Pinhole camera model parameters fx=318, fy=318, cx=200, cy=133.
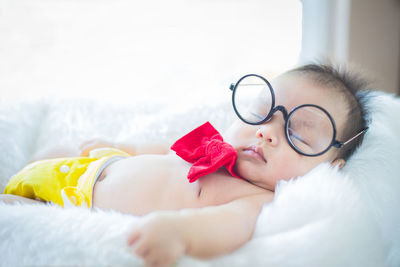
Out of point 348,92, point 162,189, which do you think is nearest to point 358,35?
point 348,92

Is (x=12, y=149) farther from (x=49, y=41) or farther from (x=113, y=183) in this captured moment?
(x=49, y=41)

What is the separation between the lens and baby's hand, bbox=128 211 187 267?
47 centimetres

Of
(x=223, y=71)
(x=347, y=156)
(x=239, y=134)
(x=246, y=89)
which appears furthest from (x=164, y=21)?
(x=347, y=156)

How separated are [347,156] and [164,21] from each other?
132cm

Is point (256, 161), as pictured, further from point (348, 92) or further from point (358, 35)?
point (358, 35)

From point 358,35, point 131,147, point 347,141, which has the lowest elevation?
point 131,147

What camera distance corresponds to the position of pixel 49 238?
1.77 feet

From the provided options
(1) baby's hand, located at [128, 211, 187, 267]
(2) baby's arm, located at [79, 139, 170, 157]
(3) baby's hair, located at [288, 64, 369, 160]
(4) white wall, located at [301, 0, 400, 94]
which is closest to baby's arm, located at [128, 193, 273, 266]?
(1) baby's hand, located at [128, 211, 187, 267]

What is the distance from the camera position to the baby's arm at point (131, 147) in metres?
1.17

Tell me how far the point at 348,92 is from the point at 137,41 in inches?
51.4

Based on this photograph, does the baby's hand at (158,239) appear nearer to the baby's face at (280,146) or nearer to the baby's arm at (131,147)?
the baby's face at (280,146)

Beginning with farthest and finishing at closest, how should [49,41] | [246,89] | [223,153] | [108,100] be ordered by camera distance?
[49,41], [108,100], [246,89], [223,153]

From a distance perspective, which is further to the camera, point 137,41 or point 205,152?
point 137,41

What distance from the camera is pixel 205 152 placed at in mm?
861
